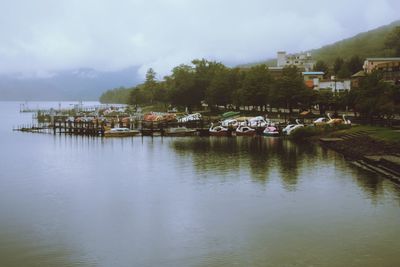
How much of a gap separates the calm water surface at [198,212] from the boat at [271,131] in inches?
690

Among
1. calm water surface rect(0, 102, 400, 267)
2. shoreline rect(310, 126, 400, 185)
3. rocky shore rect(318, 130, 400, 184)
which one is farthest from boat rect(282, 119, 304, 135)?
calm water surface rect(0, 102, 400, 267)

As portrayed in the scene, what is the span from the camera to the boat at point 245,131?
67.1 meters

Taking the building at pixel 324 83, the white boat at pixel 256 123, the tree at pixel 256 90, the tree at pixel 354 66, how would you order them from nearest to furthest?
the white boat at pixel 256 123 < the tree at pixel 256 90 < the building at pixel 324 83 < the tree at pixel 354 66

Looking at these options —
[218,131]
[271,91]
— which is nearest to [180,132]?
[218,131]

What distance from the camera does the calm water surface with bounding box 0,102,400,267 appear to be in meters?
19.6

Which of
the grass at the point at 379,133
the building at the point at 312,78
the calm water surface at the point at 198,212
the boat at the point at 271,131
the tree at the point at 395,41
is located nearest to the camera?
the calm water surface at the point at 198,212

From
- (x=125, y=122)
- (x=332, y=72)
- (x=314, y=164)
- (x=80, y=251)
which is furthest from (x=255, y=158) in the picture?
(x=332, y=72)

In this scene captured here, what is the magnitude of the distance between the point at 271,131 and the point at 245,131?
12.9 feet

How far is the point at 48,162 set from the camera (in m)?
46.8

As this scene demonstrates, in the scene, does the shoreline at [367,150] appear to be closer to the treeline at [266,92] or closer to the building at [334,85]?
the treeline at [266,92]

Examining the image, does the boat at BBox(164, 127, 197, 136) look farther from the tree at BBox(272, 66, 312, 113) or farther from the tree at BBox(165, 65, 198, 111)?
the tree at BBox(165, 65, 198, 111)

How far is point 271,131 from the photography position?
65.1 metres

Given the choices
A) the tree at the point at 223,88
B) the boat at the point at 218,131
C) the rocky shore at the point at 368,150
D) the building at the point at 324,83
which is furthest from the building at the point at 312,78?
the rocky shore at the point at 368,150

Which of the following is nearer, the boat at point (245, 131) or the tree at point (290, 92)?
the boat at point (245, 131)
